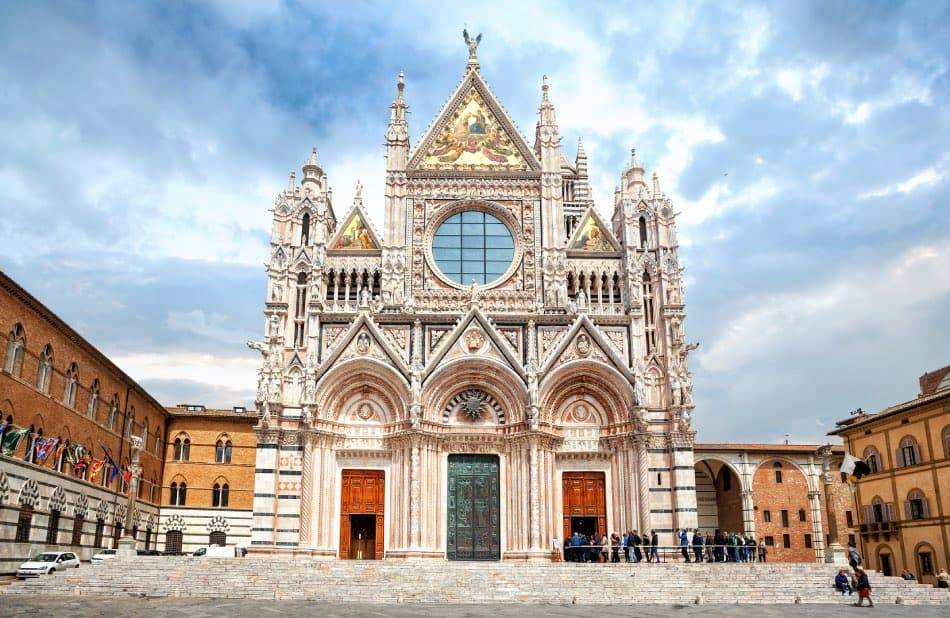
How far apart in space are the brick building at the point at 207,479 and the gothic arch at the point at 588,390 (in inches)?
833

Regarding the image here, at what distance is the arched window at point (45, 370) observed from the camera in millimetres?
31484

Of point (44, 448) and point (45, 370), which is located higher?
point (45, 370)

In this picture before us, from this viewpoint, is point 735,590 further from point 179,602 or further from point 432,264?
point 432,264

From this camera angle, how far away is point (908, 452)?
39.7 m

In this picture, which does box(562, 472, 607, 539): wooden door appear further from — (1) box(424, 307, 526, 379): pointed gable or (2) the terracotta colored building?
(2) the terracotta colored building

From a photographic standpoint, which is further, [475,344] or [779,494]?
[779,494]

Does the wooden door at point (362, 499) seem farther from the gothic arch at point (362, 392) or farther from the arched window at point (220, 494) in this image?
the arched window at point (220, 494)

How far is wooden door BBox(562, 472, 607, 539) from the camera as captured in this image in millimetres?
33812

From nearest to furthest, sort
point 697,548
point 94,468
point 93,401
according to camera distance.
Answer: point 697,548 < point 94,468 < point 93,401

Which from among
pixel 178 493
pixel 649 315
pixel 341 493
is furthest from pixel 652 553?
pixel 178 493

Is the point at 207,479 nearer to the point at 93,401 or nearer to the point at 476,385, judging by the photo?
the point at 93,401

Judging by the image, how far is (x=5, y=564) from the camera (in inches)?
1120

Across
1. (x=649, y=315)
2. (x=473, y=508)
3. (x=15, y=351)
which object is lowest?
(x=473, y=508)

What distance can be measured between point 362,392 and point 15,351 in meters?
13.0
